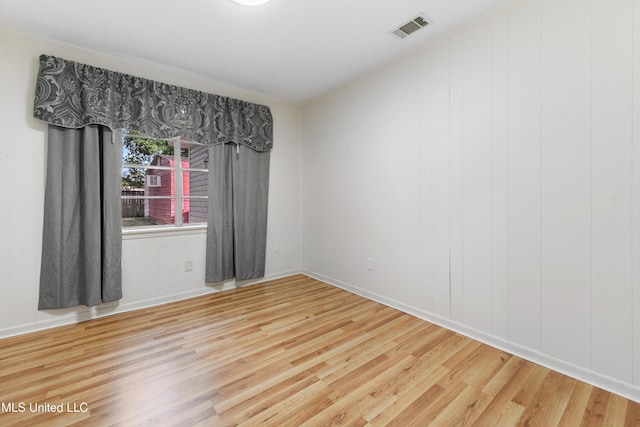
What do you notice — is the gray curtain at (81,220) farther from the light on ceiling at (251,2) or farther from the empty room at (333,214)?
the light on ceiling at (251,2)

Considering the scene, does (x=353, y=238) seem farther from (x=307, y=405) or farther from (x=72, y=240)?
(x=72, y=240)

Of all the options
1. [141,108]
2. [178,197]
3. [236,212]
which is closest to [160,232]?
[178,197]

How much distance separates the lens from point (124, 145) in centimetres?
291

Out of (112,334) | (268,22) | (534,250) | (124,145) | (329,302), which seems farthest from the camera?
(329,302)

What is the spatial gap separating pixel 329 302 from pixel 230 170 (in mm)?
1972

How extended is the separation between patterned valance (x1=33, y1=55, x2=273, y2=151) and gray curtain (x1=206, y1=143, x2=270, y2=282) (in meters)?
0.21

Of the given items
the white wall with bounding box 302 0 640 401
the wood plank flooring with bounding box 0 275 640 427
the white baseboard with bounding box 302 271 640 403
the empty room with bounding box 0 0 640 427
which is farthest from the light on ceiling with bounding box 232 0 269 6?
the white baseboard with bounding box 302 271 640 403

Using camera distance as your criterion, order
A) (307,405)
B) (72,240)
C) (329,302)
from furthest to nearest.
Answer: (329,302)
(72,240)
(307,405)

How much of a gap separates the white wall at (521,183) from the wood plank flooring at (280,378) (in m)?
0.31

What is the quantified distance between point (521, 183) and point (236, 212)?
292 cm

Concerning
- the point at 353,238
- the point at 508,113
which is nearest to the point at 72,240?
the point at 353,238

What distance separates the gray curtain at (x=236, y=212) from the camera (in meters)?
3.36

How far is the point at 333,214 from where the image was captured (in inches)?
146

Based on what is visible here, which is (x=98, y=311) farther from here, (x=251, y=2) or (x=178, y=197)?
(x=251, y=2)
